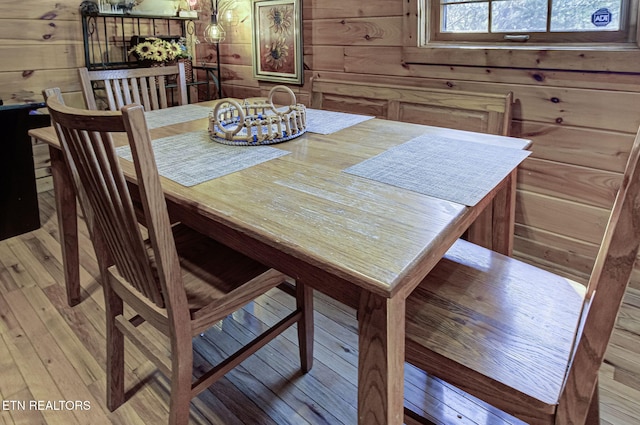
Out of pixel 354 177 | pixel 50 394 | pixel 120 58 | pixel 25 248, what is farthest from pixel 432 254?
pixel 120 58

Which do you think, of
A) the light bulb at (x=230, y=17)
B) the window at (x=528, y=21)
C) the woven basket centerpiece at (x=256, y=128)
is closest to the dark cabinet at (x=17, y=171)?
the woven basket centerpiece at (x=256, y=128)

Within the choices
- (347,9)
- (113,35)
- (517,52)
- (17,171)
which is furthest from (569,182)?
(113,35)

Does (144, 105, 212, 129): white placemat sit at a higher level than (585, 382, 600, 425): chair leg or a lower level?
higher

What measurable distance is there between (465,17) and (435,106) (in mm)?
453

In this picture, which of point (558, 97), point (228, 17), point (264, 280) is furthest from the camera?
point (228, 17)

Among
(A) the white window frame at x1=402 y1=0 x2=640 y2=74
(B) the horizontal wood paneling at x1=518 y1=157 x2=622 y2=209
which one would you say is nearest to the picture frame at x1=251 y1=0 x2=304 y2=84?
(A) the white window frame at x1=402 y1=0 x2=640 y2=74

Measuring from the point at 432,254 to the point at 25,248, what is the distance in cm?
244

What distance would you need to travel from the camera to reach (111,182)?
96 cm

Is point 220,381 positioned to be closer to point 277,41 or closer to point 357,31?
point 357,31

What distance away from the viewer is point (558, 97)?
77.2 inches

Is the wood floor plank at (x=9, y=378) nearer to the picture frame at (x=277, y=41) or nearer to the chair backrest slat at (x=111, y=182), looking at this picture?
the chair backrest slat at (x=111, y=182)

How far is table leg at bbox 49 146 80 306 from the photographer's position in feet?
5.80

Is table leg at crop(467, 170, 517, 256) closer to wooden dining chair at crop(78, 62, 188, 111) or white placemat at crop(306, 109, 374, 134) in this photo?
white placemat at crop(306, 109, 374, 134)

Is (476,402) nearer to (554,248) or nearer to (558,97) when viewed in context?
(554,248)
